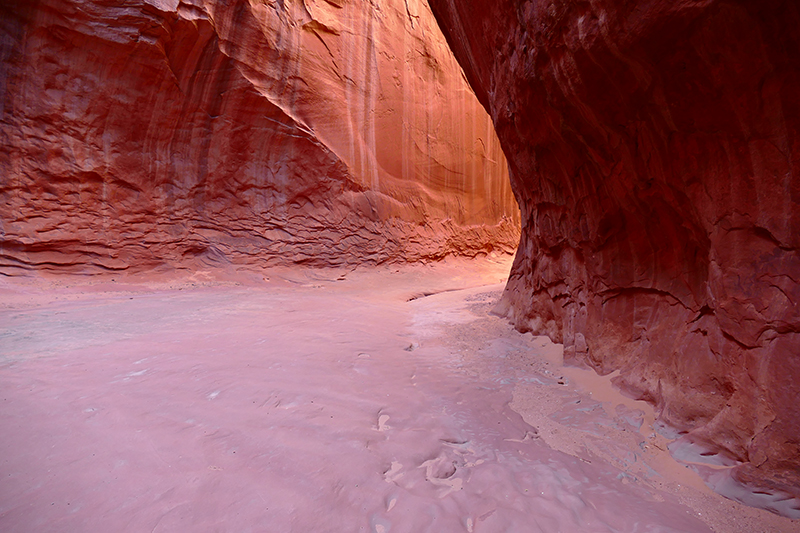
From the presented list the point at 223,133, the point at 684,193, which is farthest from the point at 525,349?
the point at 223,133

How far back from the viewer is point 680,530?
150 centimetres

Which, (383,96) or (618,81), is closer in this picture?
(618,81)

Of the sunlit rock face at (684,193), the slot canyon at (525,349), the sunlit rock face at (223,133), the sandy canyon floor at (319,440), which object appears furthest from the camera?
the sunlit rock face at (223,133)

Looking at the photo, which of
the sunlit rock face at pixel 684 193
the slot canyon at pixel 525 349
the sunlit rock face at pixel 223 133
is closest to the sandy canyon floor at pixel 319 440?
the slot canyon at pixel 525 349

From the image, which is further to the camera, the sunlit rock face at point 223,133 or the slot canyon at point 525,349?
the sunlit rock face at point 223,133

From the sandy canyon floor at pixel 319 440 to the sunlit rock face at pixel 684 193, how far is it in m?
0.35

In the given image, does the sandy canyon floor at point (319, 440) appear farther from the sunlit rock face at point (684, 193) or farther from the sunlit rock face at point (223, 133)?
the sunlit rock face at point (223, 133)

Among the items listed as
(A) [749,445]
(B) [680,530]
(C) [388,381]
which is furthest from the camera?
(C) [388,381]

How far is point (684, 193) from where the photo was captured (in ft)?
7.86

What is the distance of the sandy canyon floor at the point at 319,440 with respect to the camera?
59.2 inches

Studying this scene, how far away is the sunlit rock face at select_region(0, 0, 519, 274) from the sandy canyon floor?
5296mm

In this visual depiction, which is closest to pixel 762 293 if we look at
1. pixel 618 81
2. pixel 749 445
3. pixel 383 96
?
pixel 749 445

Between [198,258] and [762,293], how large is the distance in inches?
398

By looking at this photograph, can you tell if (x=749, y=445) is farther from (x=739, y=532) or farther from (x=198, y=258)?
(x=198, y=258)
